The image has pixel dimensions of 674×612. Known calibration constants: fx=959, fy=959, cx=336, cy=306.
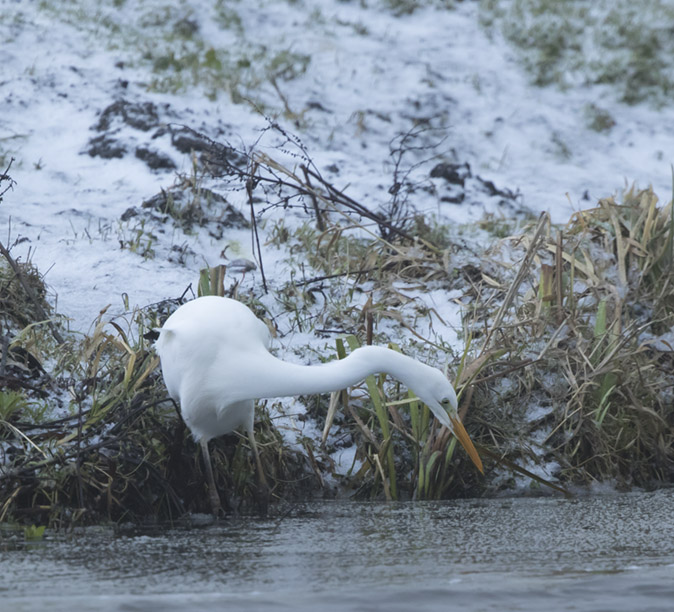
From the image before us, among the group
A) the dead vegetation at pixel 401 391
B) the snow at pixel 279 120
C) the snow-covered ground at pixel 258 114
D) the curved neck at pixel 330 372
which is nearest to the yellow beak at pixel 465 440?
the dead vegetation at pixel 401 391

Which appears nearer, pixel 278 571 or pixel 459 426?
pixel 278 571

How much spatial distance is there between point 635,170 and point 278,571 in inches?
234

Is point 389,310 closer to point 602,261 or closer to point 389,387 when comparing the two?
point 389,387

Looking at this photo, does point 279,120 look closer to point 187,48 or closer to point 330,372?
point 187,48

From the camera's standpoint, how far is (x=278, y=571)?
2.48m

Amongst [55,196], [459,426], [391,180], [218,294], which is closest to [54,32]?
[55,196]

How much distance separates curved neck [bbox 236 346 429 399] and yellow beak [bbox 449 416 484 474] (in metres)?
0.32

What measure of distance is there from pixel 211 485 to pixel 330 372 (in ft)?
2.25

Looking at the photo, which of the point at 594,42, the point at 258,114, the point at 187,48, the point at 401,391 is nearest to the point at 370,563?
the point at 401,391

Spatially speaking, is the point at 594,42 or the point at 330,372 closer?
the point at 330,372

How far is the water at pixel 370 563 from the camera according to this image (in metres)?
2.20

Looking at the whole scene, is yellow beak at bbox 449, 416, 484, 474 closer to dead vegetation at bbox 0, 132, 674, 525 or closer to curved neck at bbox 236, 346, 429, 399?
dead vegetation at bbox 0, 132, 674, 525

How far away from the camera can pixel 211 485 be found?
347 cm

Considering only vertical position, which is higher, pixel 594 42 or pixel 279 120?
pixel 594 42
